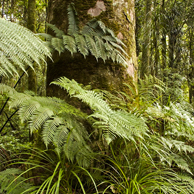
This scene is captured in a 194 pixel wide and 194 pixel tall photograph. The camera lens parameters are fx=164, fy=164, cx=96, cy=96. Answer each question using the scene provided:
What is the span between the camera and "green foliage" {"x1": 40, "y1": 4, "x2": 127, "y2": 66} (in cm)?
140

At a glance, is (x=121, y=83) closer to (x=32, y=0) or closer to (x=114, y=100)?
(x=114, y=100)

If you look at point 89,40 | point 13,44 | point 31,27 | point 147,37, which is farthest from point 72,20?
point 147,37

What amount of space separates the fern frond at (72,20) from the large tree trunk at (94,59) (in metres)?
0.06

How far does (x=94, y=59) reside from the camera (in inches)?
63.0

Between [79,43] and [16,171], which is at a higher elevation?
[79,43]

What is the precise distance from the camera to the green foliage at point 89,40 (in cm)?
140

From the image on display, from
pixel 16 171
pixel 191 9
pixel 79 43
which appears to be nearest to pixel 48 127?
pixel 16 171

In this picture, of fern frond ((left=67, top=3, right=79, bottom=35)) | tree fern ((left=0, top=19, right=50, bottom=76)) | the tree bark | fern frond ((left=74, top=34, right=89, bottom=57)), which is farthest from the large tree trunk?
the tree bark

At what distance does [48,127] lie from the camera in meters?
0.97

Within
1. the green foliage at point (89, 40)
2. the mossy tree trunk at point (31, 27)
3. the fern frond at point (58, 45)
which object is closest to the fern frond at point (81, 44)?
the green foliage at point (89, 40)

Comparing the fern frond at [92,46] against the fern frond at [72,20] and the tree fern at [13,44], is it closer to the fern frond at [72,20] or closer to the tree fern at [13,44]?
the fern frond at [72,20]

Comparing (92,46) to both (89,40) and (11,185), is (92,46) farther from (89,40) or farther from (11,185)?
(11,185)

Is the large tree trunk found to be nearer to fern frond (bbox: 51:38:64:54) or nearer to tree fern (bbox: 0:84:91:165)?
fern frond (bbox: 51:38:64:54)

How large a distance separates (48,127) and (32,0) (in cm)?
403
